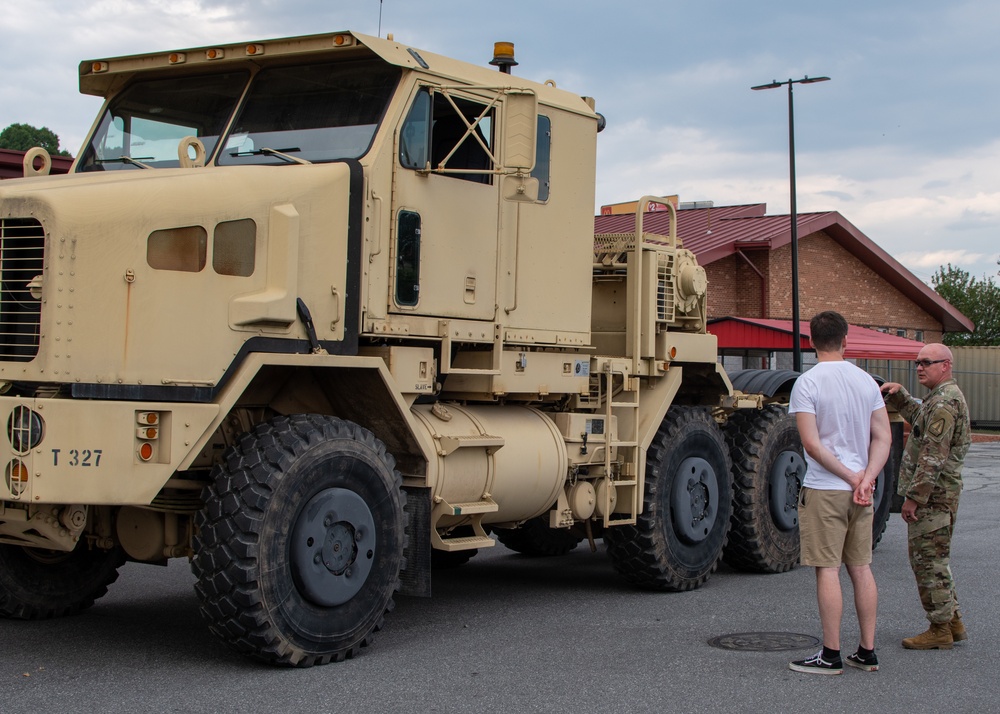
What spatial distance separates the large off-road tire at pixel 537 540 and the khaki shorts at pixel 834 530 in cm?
452

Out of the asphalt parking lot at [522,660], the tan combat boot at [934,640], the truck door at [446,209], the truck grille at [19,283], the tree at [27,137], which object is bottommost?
the asphalt parking lot at [522,660]

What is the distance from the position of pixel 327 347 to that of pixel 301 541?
3.56 feet

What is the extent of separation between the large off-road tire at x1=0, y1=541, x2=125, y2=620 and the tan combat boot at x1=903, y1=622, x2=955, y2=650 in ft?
15.7

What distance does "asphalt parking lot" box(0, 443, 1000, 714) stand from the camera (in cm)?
618

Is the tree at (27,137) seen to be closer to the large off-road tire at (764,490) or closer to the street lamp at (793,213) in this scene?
the street lamp at (793,213)

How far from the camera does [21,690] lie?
20.4 ft

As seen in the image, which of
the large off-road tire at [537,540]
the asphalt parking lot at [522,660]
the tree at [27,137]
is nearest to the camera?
the asphalt parking lot at [522,660]

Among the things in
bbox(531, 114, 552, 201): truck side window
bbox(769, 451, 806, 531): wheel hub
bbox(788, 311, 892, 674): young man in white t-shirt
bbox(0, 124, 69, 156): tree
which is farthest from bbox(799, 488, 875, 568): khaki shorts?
bbox(0, 124, 69, 156): tree

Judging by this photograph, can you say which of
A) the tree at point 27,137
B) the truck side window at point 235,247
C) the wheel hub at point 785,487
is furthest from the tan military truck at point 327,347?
the tree at point 27,137

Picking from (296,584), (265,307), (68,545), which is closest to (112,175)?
(265,307)

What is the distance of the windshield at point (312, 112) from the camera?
24.9 ft

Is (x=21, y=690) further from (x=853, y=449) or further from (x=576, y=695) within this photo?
(x=853, y=449)

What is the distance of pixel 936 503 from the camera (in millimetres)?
7637

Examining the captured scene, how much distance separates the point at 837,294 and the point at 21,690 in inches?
1315
